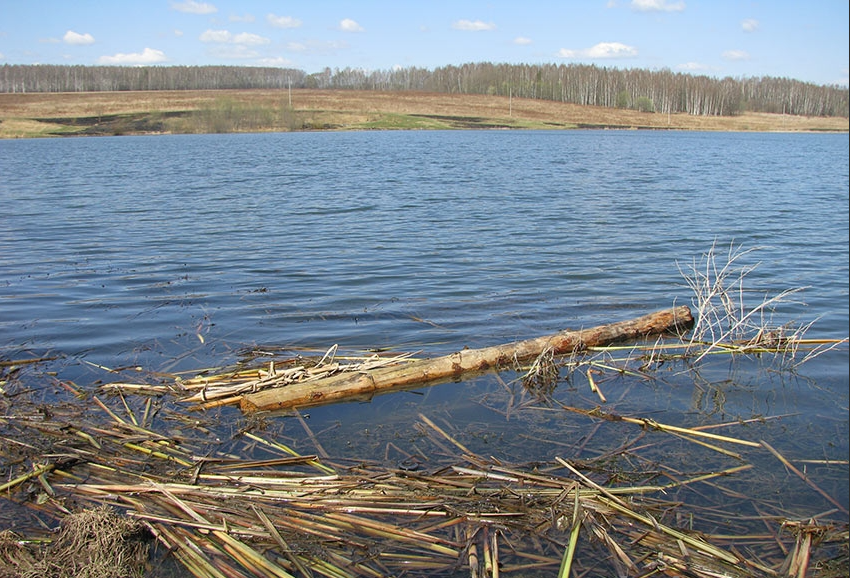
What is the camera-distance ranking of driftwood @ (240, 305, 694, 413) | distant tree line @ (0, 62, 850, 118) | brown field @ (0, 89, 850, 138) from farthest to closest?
1. distant tree line @ (0, 62, 850, 118)
2. brown field @ (0, 89, 850, 138)
3. driftwood @ (240, 305, 694, 413)

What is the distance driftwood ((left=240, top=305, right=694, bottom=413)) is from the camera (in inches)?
265

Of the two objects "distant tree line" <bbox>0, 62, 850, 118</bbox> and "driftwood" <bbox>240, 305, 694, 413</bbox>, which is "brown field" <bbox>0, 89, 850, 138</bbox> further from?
"driftwood" <bbox>240, 305, 694, 413</bbox>

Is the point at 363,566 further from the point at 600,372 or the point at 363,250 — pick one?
the point at 363,250

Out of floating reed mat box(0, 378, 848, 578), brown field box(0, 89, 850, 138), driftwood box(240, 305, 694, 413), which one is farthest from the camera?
brown field box(0, 89, 850, 138)

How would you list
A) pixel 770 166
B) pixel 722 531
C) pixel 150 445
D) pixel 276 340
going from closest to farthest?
pixel 722 531
pixel 150 445
pixel 276 340
pixel 770 166

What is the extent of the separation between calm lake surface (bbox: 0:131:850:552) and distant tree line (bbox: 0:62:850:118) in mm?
104916

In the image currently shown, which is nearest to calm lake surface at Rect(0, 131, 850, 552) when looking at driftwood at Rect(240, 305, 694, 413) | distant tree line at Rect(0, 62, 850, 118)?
driftwood at Rect(240, 305, 694, 413)

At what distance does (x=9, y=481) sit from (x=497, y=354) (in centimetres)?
483

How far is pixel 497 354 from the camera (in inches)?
310

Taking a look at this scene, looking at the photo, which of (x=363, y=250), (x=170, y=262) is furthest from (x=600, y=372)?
(x=170, y=262)

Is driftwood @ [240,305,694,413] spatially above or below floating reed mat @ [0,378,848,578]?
above

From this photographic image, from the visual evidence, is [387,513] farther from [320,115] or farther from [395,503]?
[320,115]

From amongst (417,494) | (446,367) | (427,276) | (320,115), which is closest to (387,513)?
(417,494)

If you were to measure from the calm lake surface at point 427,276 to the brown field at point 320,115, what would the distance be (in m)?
51.3
